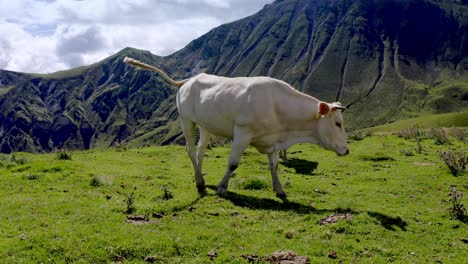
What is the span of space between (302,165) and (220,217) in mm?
12719

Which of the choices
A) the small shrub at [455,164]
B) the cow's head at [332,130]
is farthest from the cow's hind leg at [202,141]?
the small shrub at [455,164]

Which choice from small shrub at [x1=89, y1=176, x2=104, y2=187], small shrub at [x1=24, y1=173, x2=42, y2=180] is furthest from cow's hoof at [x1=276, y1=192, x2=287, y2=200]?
small shrub at [x1=24, y1=173, x2=42, y2=180]

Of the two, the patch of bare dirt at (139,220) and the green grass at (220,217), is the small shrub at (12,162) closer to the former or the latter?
the green grass at (220,217)

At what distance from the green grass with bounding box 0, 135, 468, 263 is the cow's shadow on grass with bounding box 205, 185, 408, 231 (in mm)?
34

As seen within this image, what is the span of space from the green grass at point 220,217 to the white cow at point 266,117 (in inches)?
76.9

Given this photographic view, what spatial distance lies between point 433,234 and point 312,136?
4936 mm

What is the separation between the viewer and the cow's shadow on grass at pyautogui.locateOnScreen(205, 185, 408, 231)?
11758mm

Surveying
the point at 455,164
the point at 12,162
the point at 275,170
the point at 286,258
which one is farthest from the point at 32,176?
the point at 455,164

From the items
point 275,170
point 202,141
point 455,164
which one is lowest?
point 455,164

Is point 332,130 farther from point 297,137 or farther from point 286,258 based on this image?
point 286,258

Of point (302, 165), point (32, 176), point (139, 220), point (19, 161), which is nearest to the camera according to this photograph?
point (139, 220)

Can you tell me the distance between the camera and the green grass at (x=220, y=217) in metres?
9.11

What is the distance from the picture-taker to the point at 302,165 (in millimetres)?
23688

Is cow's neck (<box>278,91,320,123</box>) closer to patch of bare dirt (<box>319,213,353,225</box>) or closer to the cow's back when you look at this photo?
the cow's back
